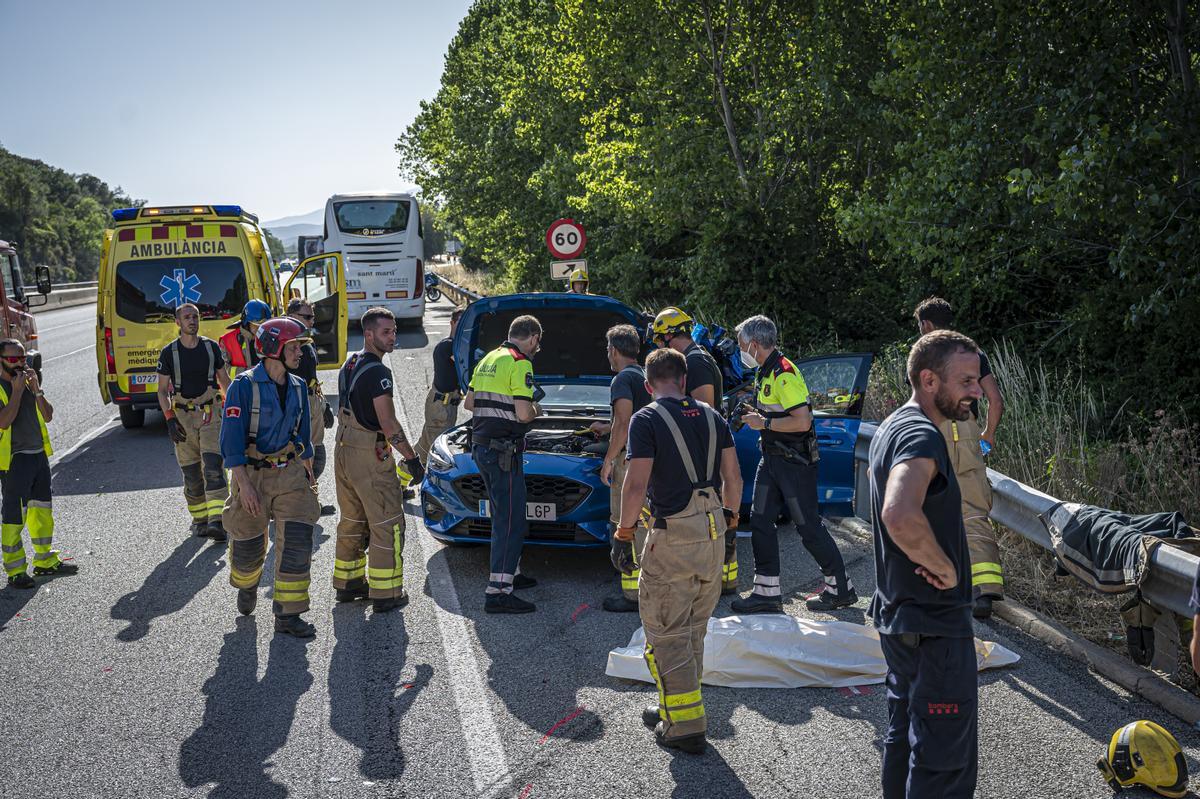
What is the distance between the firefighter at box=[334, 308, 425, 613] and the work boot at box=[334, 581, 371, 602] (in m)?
0.18

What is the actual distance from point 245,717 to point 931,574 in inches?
142

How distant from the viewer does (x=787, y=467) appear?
6.84 metres

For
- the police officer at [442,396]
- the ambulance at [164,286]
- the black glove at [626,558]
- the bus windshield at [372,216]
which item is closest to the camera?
the black glove at [626,558]

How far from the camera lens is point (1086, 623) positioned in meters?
6.21

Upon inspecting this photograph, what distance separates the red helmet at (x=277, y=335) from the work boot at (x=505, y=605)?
2075mm

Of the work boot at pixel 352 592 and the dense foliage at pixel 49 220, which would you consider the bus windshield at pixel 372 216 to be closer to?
the work boot at pixel 352 592

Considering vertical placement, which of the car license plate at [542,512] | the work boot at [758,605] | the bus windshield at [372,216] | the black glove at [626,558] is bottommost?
the work boot at [758,605]

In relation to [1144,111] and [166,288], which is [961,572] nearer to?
[1144,111]

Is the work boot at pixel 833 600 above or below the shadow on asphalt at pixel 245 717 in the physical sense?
above

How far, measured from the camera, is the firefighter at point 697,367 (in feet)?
21.7

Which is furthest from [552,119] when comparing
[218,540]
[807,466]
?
[807,466]

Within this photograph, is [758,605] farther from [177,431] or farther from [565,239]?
[565,239]

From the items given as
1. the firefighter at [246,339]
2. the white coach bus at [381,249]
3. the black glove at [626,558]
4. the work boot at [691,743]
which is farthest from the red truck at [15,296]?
the work boot at [691,743]

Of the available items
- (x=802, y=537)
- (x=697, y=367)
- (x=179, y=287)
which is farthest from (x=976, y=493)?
(x=179, y=287)
